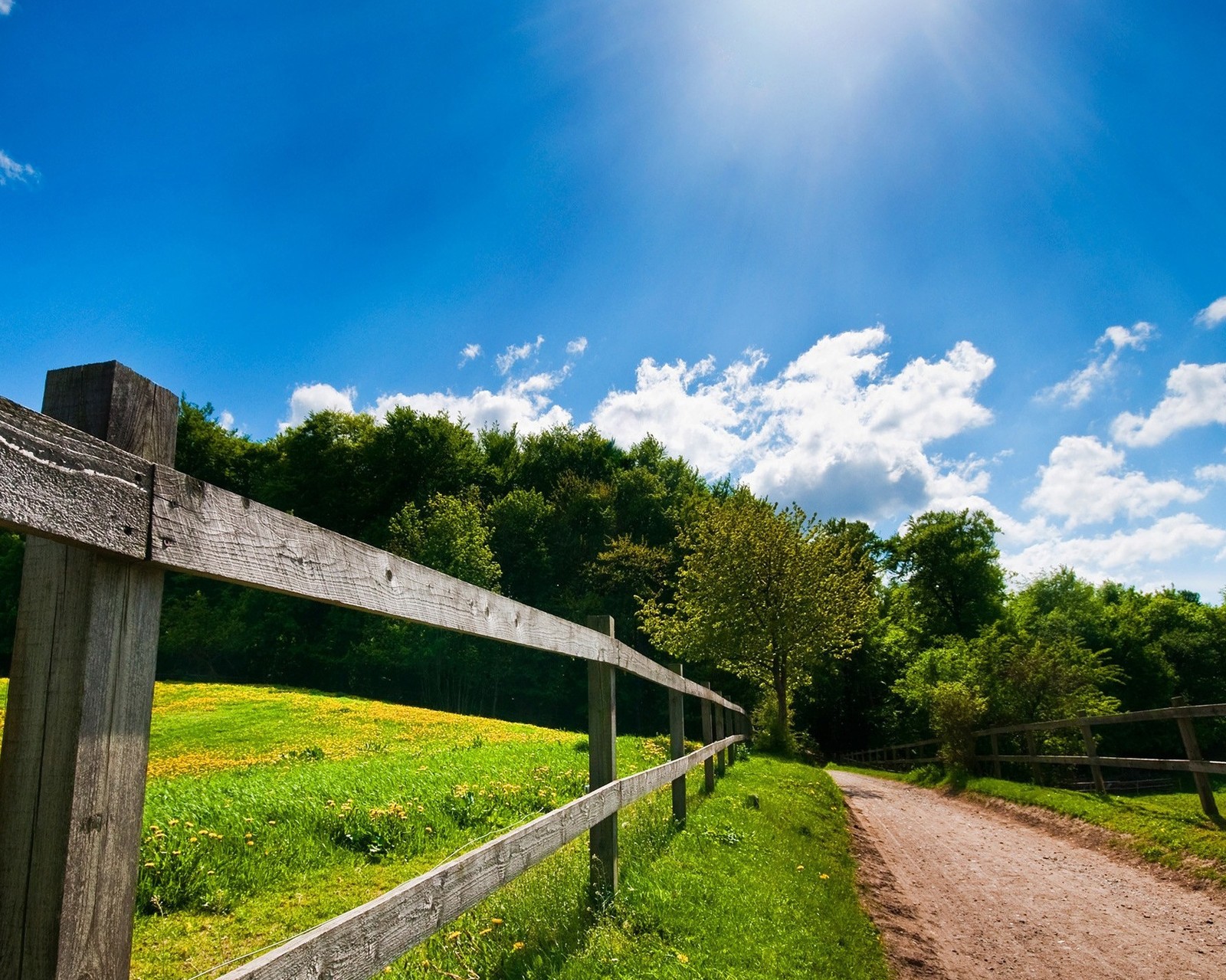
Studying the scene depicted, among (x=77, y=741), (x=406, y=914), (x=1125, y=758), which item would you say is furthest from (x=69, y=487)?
(x=1125, y=758)

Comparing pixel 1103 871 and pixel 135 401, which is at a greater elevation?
pixel 135 401

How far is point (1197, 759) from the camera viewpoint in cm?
886

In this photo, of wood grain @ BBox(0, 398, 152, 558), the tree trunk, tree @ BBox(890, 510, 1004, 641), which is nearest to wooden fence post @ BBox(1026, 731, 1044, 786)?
the tree trunk

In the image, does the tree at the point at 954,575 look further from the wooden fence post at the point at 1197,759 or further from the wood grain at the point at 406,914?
the wood grain at the point at 406,914

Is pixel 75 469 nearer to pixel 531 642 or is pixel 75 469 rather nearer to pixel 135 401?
pixel 135 401

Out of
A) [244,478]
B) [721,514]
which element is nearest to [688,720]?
[721,514]

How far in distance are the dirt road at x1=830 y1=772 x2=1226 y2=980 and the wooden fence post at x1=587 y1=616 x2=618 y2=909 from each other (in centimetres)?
214

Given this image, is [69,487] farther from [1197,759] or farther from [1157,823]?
[1197,759]

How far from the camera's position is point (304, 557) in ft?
5.96

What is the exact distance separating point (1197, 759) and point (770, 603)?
568 inches

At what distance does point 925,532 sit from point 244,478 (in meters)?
44.1

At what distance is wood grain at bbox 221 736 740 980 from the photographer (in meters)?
1.63

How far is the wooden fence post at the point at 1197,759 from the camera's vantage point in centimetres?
831

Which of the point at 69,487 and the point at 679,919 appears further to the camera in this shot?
the point at 679,919
